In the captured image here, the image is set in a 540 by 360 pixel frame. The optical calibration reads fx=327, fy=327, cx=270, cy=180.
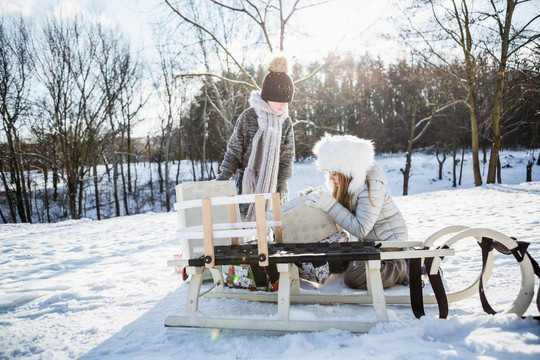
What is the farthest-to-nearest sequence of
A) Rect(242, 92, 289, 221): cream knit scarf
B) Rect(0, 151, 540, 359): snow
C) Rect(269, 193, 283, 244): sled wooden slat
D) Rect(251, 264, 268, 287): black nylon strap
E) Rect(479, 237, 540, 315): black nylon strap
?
Rect(242, 92, 289, 221): cream knit scarf, Rect(251, 264, 268, 287): black nylon strap, Rect(269, 193, 283, 244): sled wooden slat, Rect(479, 237, 540, 315): black nylon strap, Rect(0, 151, 540, 359): snow

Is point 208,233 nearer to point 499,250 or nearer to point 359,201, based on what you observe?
point 359,201

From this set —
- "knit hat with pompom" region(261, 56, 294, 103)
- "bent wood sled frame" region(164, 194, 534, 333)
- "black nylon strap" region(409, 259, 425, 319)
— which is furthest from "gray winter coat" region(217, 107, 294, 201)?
"black nylon strap" region(409, 259, 425, 319)

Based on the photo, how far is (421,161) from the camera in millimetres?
28016

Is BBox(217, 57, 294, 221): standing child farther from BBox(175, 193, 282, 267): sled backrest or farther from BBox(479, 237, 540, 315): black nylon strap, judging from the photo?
BBox(479, 237, 540, 315): black nylon strap

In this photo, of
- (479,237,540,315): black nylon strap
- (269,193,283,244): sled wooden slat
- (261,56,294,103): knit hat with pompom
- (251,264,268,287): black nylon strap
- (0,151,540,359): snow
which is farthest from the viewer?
(261,56,294,103): knit hat with pompom

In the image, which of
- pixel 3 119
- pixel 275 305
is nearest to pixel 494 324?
pixel 275 305

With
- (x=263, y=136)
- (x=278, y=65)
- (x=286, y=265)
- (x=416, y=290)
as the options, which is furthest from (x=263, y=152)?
(x=416, y=290)

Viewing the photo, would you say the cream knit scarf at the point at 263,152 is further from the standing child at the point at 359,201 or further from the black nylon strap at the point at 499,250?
the black nylon strap at the point at 499,250

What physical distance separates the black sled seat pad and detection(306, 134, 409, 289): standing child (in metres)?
0.35

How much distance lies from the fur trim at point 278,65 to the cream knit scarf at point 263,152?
31 centimetres

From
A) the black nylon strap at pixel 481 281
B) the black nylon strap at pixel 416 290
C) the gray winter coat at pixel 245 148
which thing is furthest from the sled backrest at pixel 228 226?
the black nylon strap at pixel 481 281

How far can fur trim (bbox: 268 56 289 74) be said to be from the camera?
3356 millimetres

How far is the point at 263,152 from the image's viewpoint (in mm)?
3416

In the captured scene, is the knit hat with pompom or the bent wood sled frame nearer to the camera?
the bent wood sled frame
